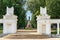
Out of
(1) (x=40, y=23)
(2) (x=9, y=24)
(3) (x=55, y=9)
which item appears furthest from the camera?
(3) (x=55, y=9)

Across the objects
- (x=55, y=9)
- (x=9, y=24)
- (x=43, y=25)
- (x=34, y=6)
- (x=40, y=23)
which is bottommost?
(x=43, y=25)

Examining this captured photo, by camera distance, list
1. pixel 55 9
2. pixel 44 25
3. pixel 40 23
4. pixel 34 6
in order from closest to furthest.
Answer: pixel 44 25, pixel 40 23, pixel 55 9, pixel 34 6

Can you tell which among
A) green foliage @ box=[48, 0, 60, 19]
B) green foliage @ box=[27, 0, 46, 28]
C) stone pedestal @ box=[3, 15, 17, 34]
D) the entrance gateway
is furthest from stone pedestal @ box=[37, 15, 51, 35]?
green foliage @ box=[27, 0, 46, 28]

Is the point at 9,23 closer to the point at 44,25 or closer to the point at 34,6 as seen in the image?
the point at 44,25

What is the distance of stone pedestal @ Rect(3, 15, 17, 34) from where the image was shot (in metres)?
29.5

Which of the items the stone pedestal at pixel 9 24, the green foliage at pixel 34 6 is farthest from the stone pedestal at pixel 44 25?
the green foliage at pixel 34 6

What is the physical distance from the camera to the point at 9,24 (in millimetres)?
29859

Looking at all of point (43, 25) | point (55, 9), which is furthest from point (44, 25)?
point (55, 9)

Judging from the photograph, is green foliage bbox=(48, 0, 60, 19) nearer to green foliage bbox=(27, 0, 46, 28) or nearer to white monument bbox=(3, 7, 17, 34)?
green foliage bbox=(27, 0, 46, 28)

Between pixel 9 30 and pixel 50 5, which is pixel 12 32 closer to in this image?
pixel 9 30

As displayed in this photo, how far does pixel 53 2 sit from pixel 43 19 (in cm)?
775

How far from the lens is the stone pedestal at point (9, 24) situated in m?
29.5

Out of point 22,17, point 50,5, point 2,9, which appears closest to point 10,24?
point 50,5

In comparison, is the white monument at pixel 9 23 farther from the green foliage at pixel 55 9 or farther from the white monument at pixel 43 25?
the green foliage at pixel 55 9
